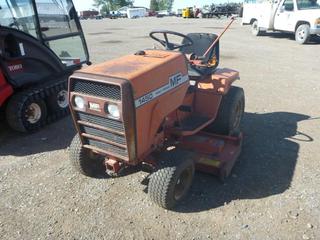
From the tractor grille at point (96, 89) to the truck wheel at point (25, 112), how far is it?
2.32 m

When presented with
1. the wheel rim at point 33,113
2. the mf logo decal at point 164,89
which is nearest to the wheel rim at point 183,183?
the mf logo decal at point 164,89

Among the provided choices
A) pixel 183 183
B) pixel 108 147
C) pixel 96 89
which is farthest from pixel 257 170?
pixel 96 89

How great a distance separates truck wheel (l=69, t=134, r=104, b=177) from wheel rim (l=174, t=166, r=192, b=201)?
3.42 ft

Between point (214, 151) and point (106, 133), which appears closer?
point (106, 133)

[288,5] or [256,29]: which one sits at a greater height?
[288,5]

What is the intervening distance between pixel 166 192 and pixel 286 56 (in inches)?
375

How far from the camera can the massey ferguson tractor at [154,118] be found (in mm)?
3121

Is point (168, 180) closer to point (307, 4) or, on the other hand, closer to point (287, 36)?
point (307, 4)

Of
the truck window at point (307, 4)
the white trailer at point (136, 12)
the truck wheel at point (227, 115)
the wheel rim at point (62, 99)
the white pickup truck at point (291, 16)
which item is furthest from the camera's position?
the white trailer at point (136, 12)

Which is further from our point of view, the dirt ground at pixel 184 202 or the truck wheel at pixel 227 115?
the truck wheel at pixel 227 115

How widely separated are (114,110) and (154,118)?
45cm

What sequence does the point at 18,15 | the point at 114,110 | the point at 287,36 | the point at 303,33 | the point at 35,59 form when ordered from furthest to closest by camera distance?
the point at 287,36, the point at 303,33, the point at 35,59, the point at 18,15, the point at 114,110

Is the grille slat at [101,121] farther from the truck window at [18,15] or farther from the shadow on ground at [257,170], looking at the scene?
the truck window at [18,15]

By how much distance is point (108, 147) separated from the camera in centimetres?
344
